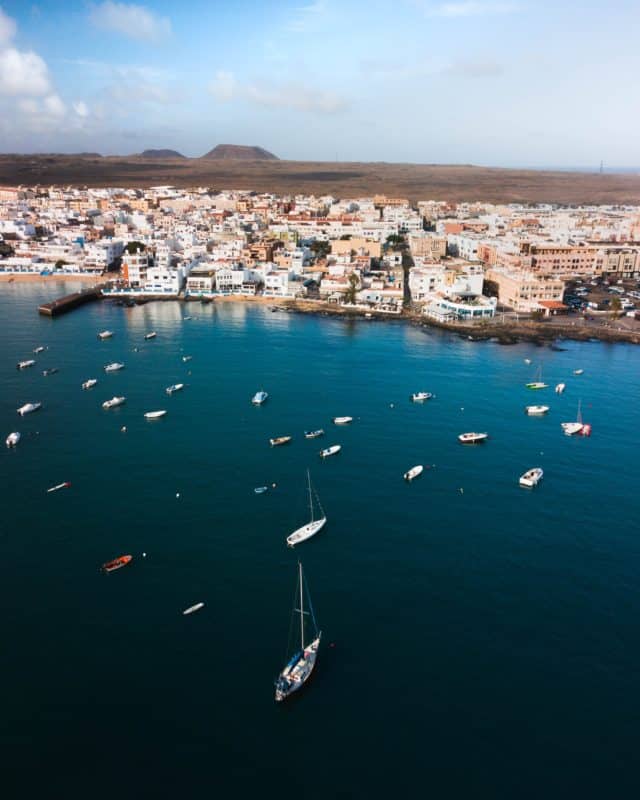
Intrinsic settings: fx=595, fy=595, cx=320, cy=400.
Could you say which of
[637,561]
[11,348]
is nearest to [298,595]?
[637,561]

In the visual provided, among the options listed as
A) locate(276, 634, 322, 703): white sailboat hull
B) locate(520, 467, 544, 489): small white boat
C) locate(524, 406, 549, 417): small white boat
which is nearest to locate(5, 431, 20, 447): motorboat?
locate(276, 634, 322, 703): white sailboat hull

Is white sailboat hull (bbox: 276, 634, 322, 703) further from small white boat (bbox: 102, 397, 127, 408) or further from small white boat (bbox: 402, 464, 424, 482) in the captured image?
small white boat (bbox: 102, 397, 127, 408)

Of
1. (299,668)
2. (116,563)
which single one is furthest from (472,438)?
(116,563)

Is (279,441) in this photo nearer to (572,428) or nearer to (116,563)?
(116,563)

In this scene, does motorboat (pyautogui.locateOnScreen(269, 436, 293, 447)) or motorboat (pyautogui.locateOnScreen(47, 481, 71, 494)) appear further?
motorboat (pyautogui.locateOnScreen(269, 436, 293, 447))

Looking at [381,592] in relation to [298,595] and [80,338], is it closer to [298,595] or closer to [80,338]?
[298,595]

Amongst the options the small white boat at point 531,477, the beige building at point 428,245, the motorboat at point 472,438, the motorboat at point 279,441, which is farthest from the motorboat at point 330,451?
the beige building at point 428,245

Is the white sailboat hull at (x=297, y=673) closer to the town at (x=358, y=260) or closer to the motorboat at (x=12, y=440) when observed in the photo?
the motorboat at (x=12, y=440)
